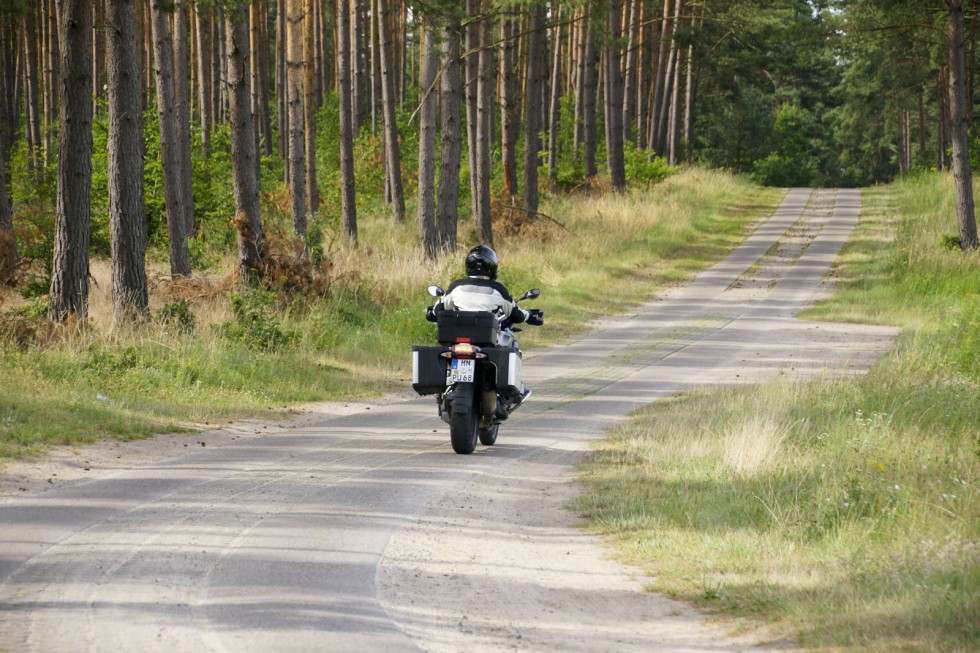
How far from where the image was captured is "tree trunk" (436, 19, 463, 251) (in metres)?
25.3

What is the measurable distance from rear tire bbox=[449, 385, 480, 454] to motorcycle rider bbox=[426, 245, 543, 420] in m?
0.62

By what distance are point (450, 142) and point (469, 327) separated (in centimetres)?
1552

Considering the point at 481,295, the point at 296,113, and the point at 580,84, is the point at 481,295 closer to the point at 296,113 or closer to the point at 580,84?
the point at 296,113

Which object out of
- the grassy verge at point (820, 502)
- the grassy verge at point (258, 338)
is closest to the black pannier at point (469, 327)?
the grassy verge at point (820, 502)

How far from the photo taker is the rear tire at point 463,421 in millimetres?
10961

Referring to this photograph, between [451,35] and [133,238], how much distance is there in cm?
1093

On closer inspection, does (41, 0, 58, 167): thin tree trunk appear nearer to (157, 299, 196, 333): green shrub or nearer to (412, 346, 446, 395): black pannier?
(157, 299, 196, 333): green shrub

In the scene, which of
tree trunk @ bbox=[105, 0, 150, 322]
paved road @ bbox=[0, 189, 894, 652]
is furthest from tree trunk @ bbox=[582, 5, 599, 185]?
paved road @ bbox=[0, 189, 894, 652]

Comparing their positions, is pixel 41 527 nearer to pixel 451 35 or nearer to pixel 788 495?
pixel 788 495

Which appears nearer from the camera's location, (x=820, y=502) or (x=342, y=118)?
(x=820, y=502)

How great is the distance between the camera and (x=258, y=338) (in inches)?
675

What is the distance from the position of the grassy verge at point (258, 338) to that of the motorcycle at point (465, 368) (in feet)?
9.70

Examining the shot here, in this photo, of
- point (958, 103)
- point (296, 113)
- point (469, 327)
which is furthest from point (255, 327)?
point (958, 103)

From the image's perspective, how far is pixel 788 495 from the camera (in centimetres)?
867
